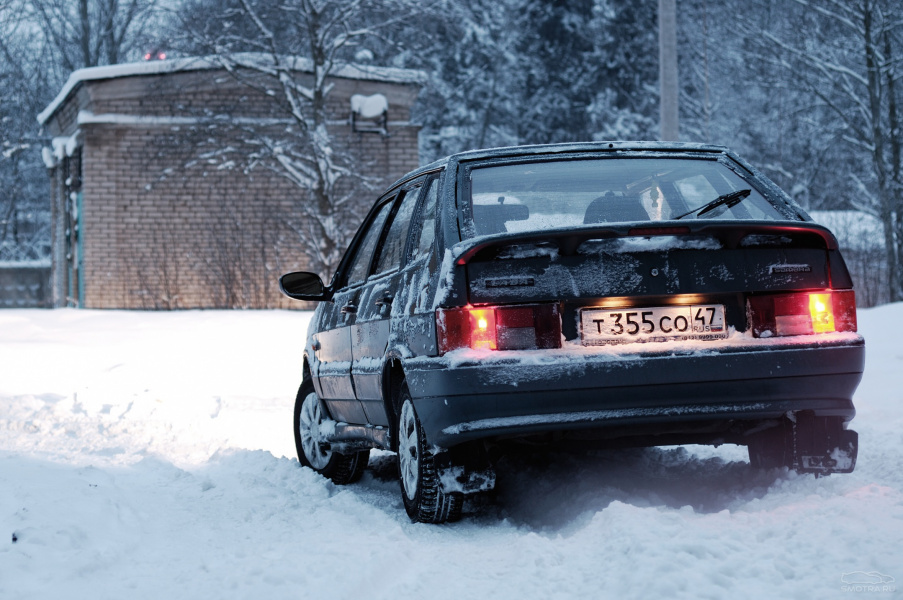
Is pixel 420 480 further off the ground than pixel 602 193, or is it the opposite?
pixel 602 193

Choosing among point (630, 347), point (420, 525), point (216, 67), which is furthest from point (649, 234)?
point (216, 67)

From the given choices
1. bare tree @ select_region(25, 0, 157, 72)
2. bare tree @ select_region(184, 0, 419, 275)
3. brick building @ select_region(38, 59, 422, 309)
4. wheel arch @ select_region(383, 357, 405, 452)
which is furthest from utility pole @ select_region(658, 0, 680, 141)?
bare tree @ select_region(25, 0, 157, 72)

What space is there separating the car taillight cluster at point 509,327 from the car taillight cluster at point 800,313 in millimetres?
842

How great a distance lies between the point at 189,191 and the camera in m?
22.6

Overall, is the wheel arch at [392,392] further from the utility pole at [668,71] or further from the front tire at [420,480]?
the utility pole at [668,71]

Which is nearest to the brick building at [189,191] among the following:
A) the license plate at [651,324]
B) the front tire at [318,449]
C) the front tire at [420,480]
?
the front tire at [318,449]

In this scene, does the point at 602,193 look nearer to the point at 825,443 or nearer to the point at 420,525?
the point at 825,443

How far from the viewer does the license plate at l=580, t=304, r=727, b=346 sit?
4156 millimetres

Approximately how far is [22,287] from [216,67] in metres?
16.6

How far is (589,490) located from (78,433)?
14.1 ft

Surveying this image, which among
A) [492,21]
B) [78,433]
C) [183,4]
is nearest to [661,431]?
[78,433]

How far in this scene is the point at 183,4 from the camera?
21.1m

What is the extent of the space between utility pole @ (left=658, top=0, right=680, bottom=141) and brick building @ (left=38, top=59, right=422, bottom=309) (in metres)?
9.51

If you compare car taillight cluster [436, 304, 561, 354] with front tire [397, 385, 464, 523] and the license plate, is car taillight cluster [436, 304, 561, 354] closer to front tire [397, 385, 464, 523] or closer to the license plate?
the license plate
